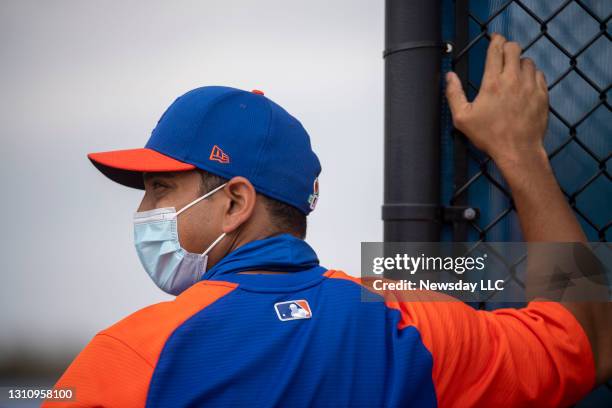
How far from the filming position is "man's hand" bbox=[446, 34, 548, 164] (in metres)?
1.15

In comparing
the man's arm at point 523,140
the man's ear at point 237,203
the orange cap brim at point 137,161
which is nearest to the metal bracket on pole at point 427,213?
the man's arm at point 523,140

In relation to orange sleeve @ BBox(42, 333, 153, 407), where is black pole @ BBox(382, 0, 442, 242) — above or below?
above

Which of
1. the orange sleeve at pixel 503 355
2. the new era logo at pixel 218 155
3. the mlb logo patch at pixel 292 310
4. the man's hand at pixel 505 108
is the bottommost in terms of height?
the orange sleeve at pixel 503 355

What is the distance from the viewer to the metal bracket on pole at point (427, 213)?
115 centimetres

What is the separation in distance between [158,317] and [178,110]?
0.48 m

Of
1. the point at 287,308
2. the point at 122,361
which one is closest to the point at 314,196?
the point at 287,308

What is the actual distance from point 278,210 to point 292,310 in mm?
281

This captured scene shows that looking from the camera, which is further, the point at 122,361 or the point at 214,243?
the point at 214,243

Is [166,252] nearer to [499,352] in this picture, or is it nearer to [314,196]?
[314,196]

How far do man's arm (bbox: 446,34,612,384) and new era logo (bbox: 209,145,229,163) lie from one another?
1.66ft

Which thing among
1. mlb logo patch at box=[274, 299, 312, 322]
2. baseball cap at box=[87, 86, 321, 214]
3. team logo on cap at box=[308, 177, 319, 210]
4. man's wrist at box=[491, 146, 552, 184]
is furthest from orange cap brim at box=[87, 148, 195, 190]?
man's wrist at box=[491, 146, 552, 184]

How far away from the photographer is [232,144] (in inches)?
44.4

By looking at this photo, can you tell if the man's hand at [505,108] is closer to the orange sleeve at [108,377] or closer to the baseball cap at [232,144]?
the baseball cap at [232,144]

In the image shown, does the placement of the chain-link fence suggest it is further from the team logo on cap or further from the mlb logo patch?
the mlb logo patch
